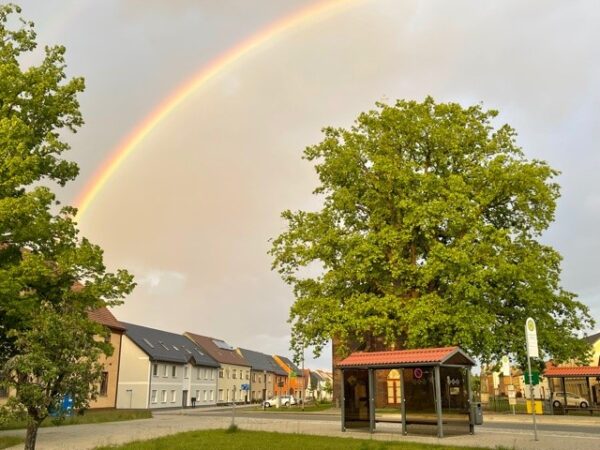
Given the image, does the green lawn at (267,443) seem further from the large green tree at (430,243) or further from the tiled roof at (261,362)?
the tiled roof at (261,362)

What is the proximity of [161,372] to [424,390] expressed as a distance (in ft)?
165

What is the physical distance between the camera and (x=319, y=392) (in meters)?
116

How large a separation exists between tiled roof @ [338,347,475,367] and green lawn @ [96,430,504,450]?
3851mm

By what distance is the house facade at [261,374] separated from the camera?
99.4 meters

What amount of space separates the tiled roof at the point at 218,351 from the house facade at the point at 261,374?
4.42m

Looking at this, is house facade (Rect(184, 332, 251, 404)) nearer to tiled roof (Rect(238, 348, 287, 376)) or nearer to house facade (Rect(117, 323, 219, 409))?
house facade (Rect(117, 323, 219, 409))

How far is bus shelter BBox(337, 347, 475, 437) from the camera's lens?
787 inches

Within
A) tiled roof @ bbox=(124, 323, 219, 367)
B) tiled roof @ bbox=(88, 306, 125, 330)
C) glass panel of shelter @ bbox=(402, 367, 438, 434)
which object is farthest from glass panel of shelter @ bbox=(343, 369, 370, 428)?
tiled roof @ bbox=(124, 323, 219, 367)

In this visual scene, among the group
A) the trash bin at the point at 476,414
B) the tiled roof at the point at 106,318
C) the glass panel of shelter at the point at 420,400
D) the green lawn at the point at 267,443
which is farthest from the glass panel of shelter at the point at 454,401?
the tiled roof at the point at 106,318

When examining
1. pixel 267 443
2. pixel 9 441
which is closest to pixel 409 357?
pixel 267 443

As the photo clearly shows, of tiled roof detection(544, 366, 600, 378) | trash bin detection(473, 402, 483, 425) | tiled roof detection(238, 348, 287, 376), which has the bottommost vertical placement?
trash bin detection(473, 402, 483, 425)

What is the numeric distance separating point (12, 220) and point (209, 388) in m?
62.4

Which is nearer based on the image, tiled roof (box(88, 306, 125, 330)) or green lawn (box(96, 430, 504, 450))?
green lawn (box(96, 430, 504, 450))

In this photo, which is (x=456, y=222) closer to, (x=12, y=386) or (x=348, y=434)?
(x=348, y=434)
